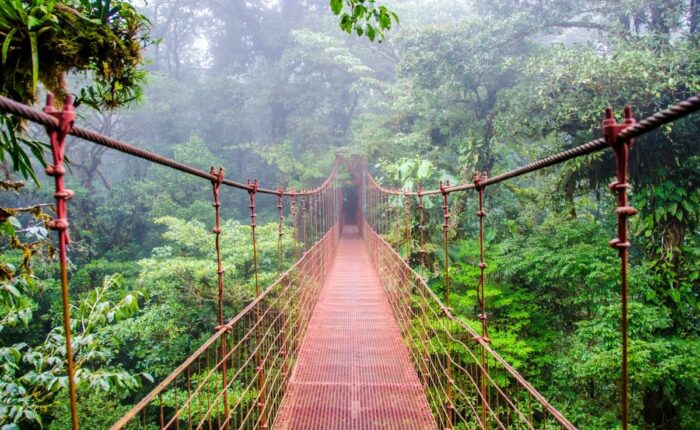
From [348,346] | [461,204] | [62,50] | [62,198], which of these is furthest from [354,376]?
[461,204]

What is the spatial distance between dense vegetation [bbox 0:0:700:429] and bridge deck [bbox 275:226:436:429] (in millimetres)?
774

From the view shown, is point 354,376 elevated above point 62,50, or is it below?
below

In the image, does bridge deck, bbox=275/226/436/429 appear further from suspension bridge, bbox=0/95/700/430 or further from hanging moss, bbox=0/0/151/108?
hanging moss, bbox=0/0/151/108

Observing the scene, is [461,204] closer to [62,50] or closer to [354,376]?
[354,376]

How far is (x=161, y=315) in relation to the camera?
5859mm

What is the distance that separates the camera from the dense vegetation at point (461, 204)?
1509 millimetres

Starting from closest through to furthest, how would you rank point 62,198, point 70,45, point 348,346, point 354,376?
point 62,198 < point 70,45 < point 354,376 < point 348,346

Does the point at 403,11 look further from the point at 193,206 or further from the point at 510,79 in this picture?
the point at 193,206

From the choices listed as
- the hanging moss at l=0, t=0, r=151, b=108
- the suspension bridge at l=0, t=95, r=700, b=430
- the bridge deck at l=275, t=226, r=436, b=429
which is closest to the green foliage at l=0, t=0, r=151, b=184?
the hanging moss at l=0, t=0, r=151, b=108

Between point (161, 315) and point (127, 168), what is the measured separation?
7.67m

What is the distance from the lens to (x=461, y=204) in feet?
Answer: 19.0

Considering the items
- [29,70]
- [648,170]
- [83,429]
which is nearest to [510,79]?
[648,170]

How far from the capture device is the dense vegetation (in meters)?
1.51

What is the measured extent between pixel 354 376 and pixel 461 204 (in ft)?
12.2
